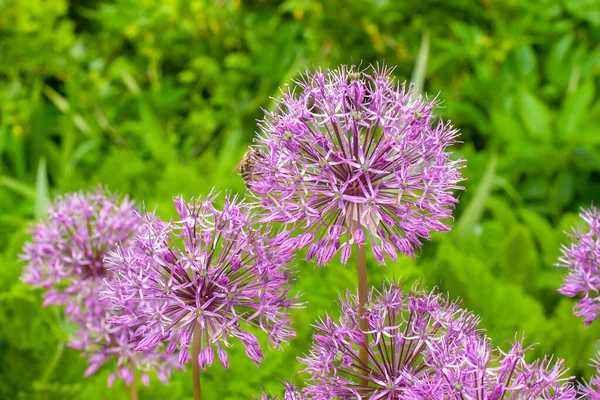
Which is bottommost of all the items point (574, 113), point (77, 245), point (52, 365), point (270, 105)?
point (52, 365)

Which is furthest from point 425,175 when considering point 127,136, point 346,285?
point 127,136

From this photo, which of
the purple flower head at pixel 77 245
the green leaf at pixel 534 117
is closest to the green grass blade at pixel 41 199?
the purple flower head at pixel 77 245

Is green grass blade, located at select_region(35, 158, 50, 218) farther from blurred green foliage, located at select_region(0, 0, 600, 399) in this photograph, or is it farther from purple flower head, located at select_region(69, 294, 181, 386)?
purple flower head, located at select_region(69, 294, 181, 386)

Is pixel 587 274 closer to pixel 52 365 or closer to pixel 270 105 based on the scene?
pixel 52 365

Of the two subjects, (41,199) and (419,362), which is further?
(41,199)

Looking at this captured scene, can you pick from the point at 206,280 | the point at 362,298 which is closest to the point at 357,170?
the point at 362,298

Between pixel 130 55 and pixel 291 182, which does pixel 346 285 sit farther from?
pixel 130 55

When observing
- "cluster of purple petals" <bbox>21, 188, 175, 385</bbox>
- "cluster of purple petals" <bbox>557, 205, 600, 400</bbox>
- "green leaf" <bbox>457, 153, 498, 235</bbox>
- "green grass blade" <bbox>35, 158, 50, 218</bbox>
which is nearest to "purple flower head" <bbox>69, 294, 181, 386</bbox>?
"cluster of purple petals" <bbox>21, 188, 175, 385</bbox>
